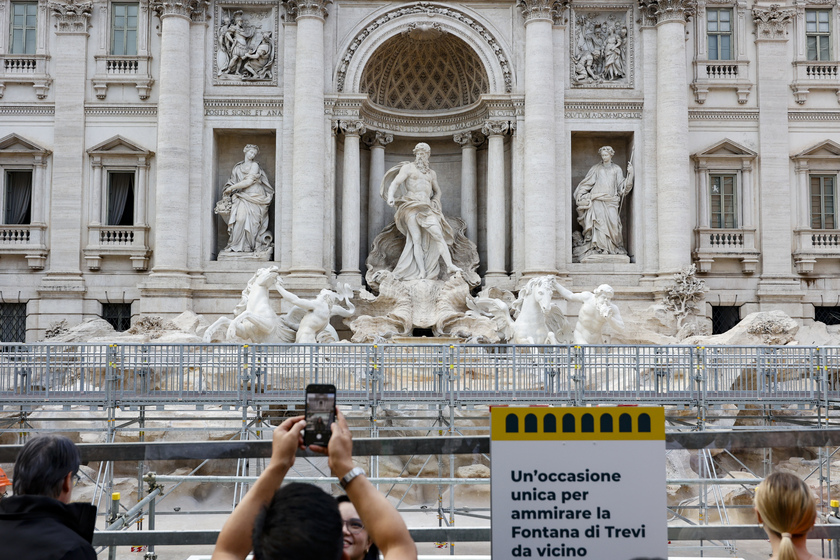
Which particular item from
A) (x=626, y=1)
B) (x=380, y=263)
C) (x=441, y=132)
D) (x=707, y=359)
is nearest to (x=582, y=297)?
(x=707, y=359)

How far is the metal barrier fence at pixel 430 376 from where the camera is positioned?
12.3 metres

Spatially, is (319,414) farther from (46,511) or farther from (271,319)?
(271,319)

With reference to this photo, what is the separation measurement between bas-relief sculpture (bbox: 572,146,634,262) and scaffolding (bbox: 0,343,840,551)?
8530 millimetres

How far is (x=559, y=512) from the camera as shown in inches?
127

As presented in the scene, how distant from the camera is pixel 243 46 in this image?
2206 centimetres

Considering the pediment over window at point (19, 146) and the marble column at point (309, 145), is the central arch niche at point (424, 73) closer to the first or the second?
the marble column at point (309, 145)

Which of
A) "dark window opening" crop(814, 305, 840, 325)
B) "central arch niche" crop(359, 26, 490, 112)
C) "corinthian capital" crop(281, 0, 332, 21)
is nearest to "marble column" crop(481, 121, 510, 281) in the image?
"central arch niche" crop(359, 26, 490, 112)

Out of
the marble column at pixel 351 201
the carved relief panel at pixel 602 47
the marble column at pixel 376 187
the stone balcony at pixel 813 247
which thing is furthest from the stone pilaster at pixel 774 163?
the marble column at pixel 351 201

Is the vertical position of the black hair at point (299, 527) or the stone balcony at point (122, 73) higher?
the stone balcony at point (122, 73)

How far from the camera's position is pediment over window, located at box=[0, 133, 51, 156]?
22359mm

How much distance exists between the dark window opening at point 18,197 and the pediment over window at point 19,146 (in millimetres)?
715

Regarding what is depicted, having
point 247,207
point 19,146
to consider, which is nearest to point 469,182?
point 247,207

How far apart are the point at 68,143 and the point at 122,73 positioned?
273 cm

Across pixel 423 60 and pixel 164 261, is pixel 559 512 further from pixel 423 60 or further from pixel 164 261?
pixel 423 60
